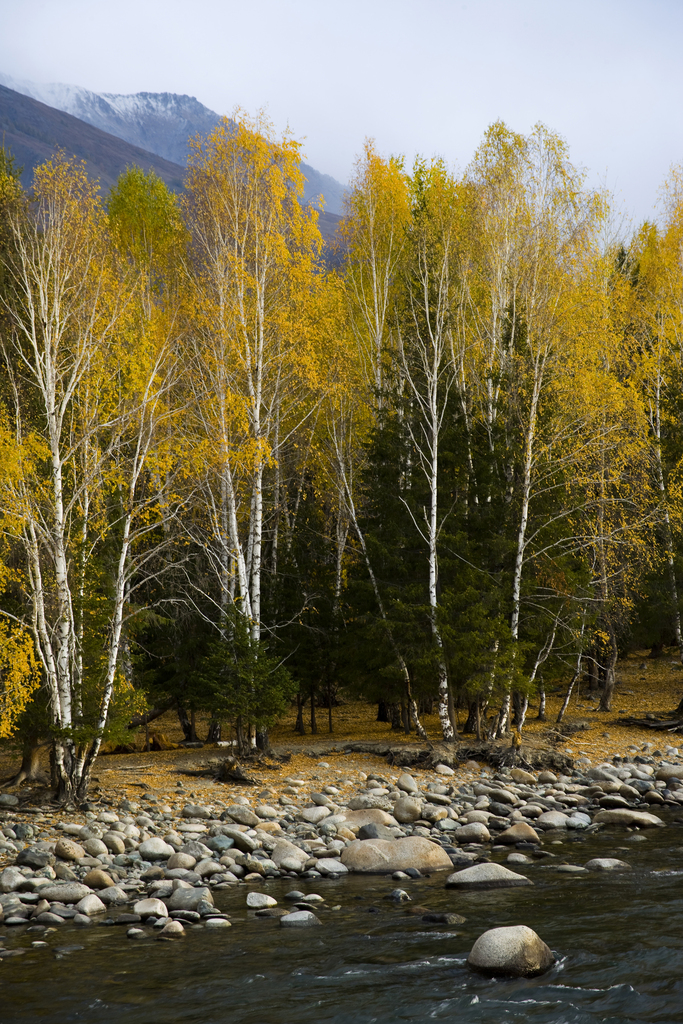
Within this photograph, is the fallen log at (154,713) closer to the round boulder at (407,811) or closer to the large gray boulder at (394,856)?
the round boulder at (407,811)

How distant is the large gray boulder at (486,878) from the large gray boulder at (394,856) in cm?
83

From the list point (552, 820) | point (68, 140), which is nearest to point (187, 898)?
point (552, 820)

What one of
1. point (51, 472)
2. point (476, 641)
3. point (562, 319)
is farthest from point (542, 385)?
point (51, 472)

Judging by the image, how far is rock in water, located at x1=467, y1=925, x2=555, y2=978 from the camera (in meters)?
5.70

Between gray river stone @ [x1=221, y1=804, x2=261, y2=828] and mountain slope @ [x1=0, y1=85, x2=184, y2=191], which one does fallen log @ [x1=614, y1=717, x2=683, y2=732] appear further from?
mountain slope @ [x1=0, y1=85, x2=184, y2=191]

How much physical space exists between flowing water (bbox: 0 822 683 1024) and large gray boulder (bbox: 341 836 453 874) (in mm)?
1115

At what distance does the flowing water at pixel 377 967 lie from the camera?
5.17 m

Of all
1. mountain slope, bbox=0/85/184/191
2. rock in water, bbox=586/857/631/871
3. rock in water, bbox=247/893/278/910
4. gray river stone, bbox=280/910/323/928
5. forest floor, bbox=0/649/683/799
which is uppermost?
mountain slope, bbox=0/85/184/191

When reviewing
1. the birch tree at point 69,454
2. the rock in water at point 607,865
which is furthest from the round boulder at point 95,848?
the rock in water at point 607,865

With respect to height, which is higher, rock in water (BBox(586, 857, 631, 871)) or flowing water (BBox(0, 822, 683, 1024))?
flowing water (BBox(0, 822, 683, 1024))

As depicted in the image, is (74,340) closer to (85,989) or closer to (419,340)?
(419,340)

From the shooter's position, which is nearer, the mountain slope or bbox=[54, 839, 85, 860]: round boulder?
bbox=[54, 839, 85, 860]: round boulder

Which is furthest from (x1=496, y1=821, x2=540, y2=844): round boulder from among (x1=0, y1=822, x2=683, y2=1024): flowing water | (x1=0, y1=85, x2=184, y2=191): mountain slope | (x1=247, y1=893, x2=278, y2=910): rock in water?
(x1=0, y1=85, x2=184, y2=191): mountain slope

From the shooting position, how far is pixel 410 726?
19578mm
